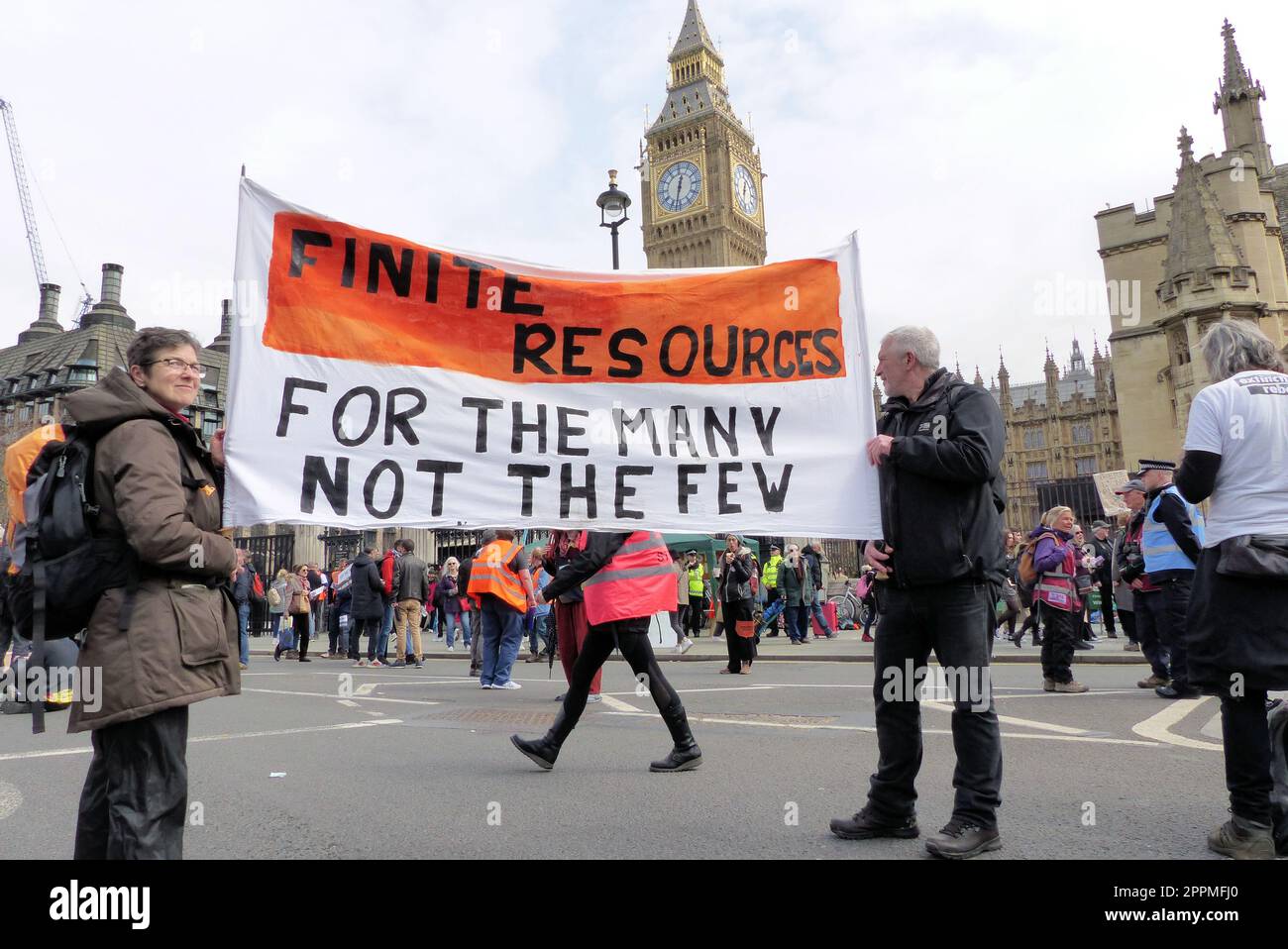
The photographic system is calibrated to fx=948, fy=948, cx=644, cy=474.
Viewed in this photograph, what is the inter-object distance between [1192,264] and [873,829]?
37.5 meters

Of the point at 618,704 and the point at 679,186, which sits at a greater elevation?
the point at 679,186

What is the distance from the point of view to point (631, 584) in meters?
5.74

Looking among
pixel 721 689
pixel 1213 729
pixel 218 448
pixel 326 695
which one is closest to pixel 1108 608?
pixel 721 689

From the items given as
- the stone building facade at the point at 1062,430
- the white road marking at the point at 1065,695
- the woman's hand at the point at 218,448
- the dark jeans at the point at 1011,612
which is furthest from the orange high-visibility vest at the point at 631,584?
the stone building facade at the point at 1062,430

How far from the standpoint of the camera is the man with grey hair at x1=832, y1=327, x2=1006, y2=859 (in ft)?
12.0

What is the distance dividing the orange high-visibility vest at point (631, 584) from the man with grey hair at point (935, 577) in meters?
1.91

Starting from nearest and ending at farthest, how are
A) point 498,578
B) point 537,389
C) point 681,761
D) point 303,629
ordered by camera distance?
point 537,389
point 681,761
point 498,578
point 303,629

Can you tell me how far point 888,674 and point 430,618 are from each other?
25.2 meters

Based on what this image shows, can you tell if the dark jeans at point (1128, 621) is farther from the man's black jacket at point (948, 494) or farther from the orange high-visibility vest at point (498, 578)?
the man's black jacket at point (948, 494)

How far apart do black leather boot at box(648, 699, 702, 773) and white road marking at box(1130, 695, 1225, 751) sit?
3126 mm

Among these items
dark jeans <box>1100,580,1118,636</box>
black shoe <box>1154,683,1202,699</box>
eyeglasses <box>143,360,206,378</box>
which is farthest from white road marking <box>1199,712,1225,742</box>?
dark jeans <box>1100,580,1118,636</box>

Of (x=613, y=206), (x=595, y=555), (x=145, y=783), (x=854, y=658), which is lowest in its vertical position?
(x=854, y=658)

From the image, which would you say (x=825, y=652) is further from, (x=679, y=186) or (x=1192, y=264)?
(x=679, y=186)

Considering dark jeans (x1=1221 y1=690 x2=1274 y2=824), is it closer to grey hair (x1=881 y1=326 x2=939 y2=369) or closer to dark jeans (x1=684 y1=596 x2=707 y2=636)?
grey hair (x1=881 y1=326 x2=939 y2=369)
